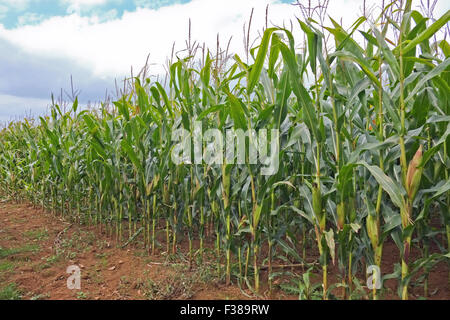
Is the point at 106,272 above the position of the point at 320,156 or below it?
below

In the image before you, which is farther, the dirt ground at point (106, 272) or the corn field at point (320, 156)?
the dirt ground at point (106, 272)

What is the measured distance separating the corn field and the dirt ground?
0.43 ft

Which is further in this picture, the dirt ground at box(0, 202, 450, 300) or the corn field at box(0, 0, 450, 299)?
the dirt ground at box(0, 202, 450, 300)

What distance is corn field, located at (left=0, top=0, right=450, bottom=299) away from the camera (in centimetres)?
149

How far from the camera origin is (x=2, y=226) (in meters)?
3.96

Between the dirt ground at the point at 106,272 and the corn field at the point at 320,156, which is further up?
the corn field at the point at 320,156

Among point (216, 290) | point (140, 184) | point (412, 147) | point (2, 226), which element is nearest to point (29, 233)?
point (2, 226)

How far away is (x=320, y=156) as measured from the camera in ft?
6.49

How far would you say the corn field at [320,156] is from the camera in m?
1.49

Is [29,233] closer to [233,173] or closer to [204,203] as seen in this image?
[204,203]

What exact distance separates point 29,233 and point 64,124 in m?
1.45

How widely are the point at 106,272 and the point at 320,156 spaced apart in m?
2.02

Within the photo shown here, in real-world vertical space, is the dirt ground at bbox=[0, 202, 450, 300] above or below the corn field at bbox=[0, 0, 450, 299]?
below

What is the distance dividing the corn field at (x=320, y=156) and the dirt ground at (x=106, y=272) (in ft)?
0.43
